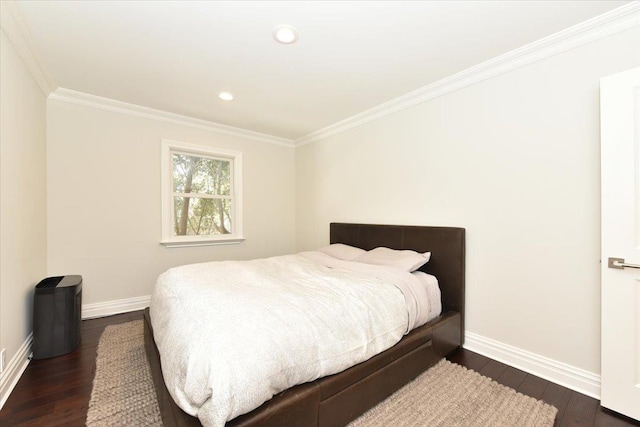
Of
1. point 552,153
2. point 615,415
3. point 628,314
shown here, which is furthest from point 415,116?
point 615,415

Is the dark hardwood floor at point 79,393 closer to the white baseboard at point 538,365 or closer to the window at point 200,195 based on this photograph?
the white baseboard at point 538,365

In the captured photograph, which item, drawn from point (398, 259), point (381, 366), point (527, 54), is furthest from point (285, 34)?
point (381, 366)

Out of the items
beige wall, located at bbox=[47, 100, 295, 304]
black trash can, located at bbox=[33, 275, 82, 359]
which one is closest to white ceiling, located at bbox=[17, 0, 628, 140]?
beige wall, located at bbox=[47, 100, 295, 304]

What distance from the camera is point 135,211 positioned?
333 centimetres

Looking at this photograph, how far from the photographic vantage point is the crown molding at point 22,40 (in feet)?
5.61

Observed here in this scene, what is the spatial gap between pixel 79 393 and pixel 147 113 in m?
2.94

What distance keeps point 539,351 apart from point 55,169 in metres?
4.77

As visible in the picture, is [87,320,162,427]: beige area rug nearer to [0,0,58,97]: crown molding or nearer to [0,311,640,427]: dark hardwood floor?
[0,311,640,427]: dark hardwood floor

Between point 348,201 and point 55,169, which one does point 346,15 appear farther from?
point 55,169

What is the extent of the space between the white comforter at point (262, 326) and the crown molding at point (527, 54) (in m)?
1.81

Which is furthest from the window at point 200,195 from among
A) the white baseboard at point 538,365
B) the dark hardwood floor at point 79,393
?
the white baseboard at point 538,365

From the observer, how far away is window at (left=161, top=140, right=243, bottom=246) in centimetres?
356

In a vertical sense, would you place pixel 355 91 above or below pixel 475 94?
above

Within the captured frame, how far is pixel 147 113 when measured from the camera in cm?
337
